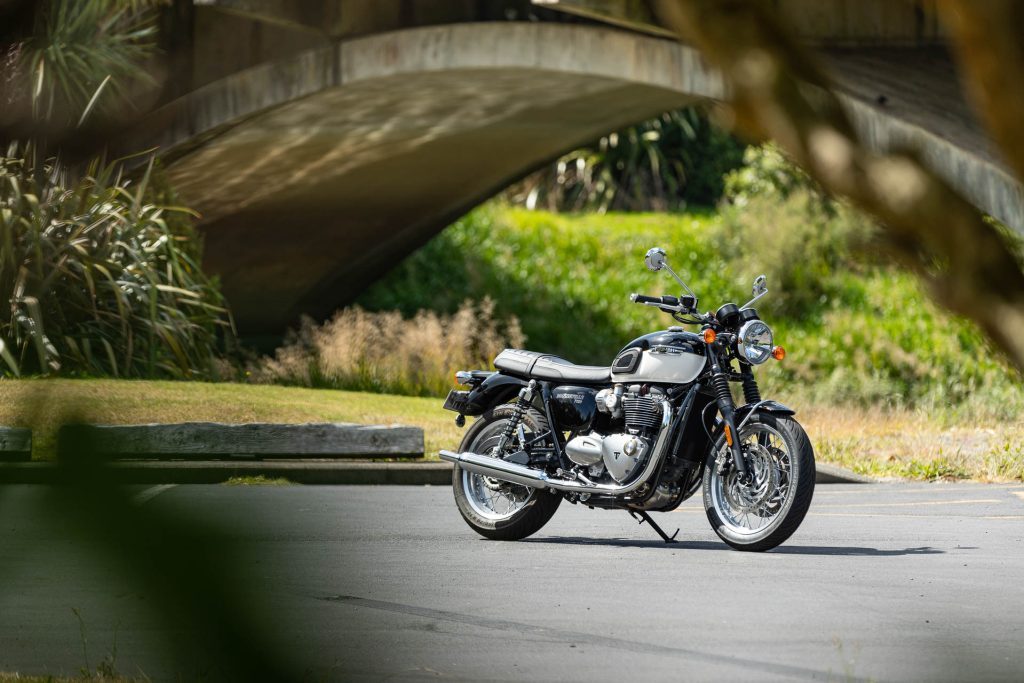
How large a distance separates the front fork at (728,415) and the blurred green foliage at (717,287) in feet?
41.2

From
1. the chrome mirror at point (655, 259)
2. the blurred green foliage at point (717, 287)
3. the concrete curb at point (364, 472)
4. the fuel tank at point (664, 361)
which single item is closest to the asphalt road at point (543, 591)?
the concrete curb at point (364, 472)

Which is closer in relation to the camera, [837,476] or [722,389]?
[722,389]

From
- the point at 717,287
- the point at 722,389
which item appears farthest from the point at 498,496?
the point at 717,287

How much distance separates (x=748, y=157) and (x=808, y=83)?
27.3m

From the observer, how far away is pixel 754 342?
6.91 meters

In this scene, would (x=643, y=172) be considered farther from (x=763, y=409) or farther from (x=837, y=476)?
(x=763, y=409)

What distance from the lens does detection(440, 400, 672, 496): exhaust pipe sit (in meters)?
6.77

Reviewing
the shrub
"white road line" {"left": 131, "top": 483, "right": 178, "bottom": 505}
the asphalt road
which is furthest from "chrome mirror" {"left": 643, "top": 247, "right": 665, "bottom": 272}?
the shrub

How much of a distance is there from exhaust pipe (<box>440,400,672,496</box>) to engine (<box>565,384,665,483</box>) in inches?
2.0

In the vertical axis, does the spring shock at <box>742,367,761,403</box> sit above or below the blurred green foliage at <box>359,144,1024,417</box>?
above

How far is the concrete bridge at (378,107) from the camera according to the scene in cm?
1533

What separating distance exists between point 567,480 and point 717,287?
18.6m

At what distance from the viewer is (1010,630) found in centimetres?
506

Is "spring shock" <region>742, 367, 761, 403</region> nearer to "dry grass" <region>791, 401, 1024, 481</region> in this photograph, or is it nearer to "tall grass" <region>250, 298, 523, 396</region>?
"dry grass" <region>791, 401, 1024, 481</region>
